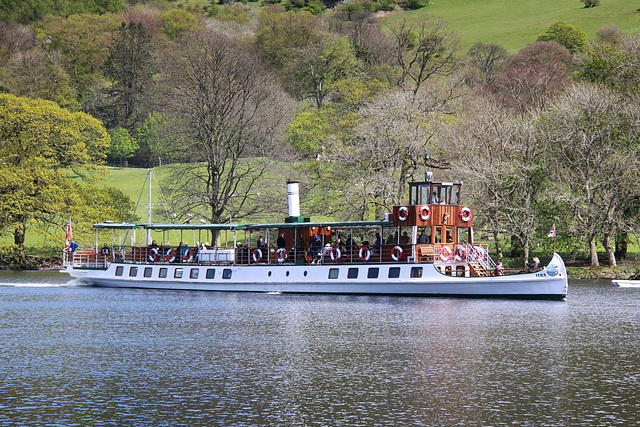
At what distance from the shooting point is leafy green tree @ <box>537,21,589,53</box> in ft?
445

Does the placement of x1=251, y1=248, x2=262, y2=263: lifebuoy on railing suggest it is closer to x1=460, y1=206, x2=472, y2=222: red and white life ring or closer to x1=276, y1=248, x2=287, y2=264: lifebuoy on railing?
x1=276, y1=248, x2=287, y2=264: lifebuoy on railing

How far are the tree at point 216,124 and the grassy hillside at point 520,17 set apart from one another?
86055mm

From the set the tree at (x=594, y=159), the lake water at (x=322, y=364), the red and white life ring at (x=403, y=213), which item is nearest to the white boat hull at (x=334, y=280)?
the lake water at (x=322, y=364)

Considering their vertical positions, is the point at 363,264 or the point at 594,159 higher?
the point at 594,159

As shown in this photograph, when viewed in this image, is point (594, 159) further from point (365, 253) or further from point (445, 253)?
point (365, 253)

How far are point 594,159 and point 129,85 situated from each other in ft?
254

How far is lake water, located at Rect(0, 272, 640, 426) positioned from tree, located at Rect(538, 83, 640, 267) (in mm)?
20412

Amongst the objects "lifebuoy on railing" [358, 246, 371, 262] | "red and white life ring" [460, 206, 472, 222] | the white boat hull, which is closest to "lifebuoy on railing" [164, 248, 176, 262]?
the white boat hull

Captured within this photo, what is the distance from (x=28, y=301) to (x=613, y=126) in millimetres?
46837

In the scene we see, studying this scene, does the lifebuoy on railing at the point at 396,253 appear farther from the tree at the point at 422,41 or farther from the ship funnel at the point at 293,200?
the tree at the point at 422,41

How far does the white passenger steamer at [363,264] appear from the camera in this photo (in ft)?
151

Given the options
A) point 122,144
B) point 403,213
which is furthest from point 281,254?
point 122,144

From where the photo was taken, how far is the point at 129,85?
116812mm

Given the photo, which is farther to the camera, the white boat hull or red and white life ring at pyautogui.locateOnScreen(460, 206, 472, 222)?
red and white life ring at pyautogui.locateOnScreen(460, 206, 472, 222)
